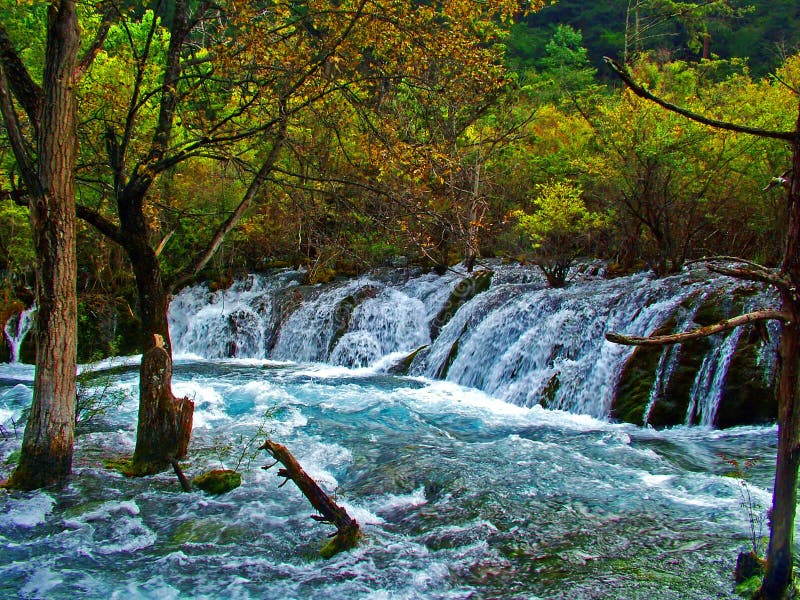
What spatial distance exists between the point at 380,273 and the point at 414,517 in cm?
1511

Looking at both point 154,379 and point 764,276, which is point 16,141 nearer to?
point 154,379

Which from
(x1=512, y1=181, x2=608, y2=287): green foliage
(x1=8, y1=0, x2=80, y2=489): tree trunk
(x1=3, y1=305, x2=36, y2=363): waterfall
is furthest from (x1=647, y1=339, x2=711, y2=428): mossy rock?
(x1=3, y1=305, x2=36, y2=363): waterfall

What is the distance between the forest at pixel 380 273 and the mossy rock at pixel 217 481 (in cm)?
34

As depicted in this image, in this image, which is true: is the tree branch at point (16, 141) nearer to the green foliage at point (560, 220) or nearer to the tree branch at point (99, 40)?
the tree branch at point (99, 40)

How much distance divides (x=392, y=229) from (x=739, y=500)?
4.49 meters

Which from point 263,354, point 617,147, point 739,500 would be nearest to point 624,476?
point 739,500

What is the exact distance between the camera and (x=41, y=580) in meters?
5.14

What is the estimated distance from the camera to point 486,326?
558 inches

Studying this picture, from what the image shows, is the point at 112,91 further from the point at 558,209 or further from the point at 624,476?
the point at 558,209

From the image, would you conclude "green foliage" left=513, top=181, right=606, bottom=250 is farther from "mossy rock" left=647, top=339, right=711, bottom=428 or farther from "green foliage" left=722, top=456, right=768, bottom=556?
"green foliage" left=722, top=456, right=768, bottom=556

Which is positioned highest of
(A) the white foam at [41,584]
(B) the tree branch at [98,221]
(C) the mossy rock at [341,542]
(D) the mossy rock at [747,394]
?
(B) the tree branch at [98,221]

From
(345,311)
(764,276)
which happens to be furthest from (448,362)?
(764,276)

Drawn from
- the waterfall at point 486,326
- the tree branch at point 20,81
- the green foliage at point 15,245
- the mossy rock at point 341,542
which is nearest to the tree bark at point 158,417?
the mossy rock at point 341,542

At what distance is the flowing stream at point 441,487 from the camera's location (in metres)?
5.16
